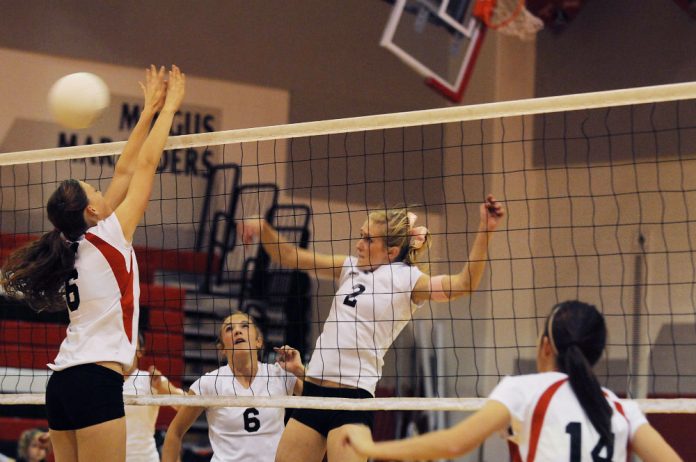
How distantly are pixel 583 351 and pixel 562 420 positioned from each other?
0.23 meters

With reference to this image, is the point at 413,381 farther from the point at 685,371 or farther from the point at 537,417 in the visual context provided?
the point at 537,417

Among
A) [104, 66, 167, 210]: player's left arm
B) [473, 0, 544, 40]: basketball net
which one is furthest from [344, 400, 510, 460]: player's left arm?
[473, 0, 544, 40]: basketball net

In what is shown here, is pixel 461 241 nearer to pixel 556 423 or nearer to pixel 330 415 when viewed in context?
pixel 330 415

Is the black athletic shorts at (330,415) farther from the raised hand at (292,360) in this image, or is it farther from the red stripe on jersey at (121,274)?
the red stripe on jersey at (121,274)

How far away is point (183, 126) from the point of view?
13602 millimetres

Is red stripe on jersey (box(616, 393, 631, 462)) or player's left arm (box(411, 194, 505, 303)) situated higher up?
player's left arm (box(411, 194, 505, 303))

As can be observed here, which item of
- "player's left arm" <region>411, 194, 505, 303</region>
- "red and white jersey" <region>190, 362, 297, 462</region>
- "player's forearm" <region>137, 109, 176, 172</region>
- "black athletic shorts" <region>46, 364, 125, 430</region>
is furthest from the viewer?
"red and white jersey" <region>190, 362, 297, 462</region>

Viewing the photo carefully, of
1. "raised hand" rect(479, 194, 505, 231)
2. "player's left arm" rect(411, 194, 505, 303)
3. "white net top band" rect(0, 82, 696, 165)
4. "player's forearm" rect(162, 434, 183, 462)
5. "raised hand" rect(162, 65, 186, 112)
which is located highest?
"raised hand" rect(162, 65, 186, 112)

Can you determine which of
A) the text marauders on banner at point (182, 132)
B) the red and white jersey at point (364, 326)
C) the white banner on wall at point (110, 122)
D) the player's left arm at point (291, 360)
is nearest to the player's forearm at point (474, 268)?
the red and white jersey at point (364, 326)

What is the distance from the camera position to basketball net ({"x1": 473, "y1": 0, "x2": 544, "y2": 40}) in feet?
35.5

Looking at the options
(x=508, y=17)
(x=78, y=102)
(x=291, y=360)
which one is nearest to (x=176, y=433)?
(x=291, y=360)

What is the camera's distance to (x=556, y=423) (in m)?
3.15

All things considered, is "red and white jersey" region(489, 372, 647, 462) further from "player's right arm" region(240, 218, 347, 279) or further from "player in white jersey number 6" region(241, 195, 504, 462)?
"player's right arm" region(240, 218, 347, 279)

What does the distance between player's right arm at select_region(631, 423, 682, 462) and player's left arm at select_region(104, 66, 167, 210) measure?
9.43 feet
